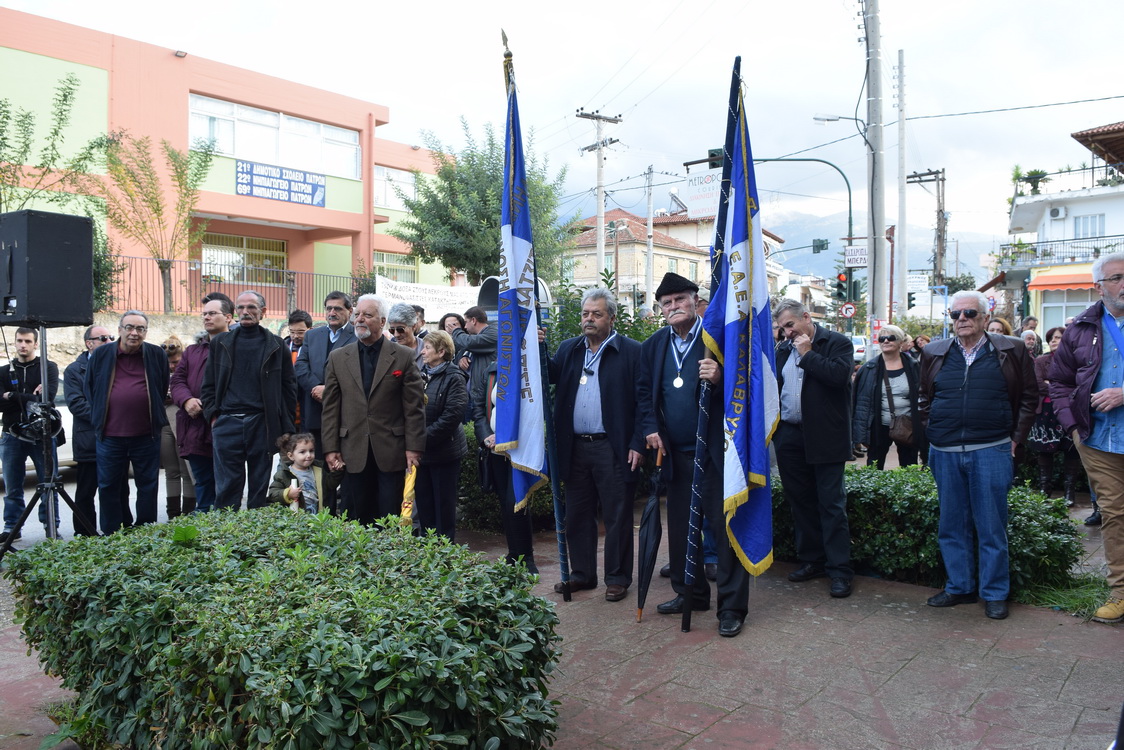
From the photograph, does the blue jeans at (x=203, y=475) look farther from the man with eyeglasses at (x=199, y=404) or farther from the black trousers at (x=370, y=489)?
the black trousers at (x=370, y=489)

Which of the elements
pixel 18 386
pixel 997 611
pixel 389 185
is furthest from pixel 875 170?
pixel 389 185

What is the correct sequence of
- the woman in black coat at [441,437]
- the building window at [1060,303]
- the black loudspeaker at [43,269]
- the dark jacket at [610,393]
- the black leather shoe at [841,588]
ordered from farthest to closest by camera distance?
the building window at [1060,303] → the woman in black coat at [441,437] → the black loudspeaker at [43,269] → the dark jacket at [610,393] → the black leather shoe at [841,588]

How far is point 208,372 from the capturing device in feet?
22.5

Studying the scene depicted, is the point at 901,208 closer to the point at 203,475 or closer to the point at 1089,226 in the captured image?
the point at 203,475

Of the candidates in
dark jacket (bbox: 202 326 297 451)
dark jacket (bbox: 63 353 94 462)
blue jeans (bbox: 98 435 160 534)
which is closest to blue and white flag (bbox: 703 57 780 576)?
dark jacket (bbox: 202 326 297 451)

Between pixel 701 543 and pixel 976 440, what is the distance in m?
1.79

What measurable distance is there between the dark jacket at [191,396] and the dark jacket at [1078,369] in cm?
616

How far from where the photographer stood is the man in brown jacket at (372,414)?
19.9ft

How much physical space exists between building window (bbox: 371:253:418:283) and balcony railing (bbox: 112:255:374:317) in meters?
4.19

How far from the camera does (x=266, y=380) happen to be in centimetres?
682

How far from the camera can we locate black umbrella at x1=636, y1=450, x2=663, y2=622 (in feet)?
17.1

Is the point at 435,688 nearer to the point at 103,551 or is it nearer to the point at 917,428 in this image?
the point at 103,551

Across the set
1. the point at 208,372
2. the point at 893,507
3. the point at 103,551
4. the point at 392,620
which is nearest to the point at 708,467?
the point at 893,507

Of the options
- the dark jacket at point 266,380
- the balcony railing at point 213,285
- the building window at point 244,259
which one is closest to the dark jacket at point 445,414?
the dark jacket at point 266,380
